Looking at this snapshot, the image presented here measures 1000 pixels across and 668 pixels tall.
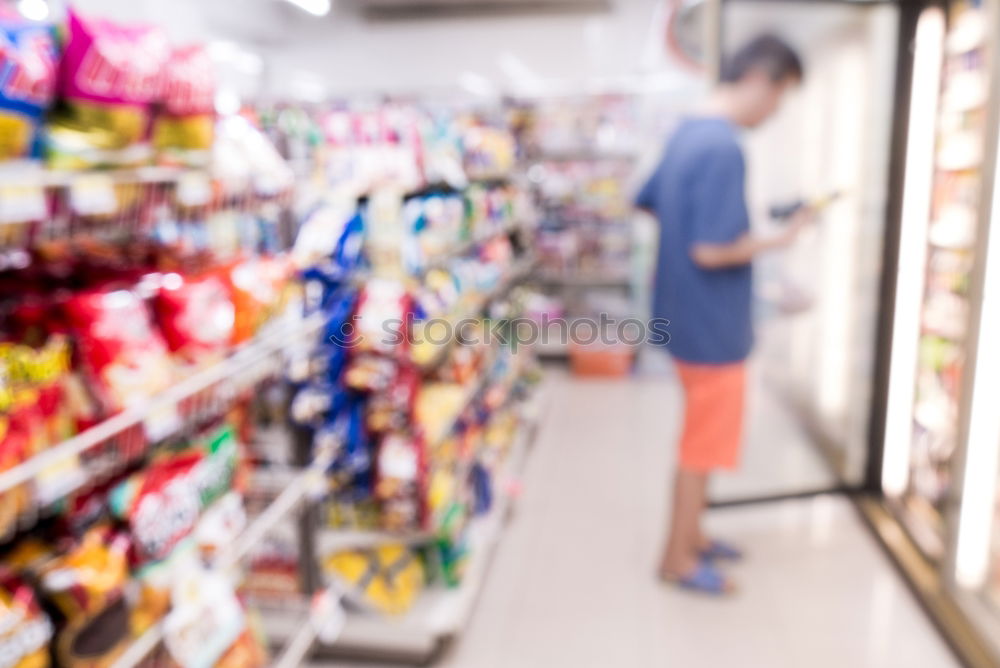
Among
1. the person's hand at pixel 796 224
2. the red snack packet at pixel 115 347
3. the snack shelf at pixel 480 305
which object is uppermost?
the person's hand at pixel 796 224

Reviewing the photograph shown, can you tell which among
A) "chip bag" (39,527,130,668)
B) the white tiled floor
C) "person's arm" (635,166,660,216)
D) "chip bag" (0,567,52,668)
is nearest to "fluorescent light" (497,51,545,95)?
the white tiled floor

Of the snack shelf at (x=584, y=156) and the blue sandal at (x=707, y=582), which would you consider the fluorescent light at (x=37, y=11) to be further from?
the snack shelf at (x=584, y=156)

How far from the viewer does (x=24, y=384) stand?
1064 millimetres

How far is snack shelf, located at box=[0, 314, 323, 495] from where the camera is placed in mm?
1037

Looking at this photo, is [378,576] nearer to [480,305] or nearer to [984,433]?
[480,305]

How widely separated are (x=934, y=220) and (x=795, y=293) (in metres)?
1.63

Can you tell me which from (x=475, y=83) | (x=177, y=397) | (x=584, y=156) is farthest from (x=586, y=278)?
(x=177, y=397)

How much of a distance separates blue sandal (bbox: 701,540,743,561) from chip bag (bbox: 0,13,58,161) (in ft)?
9.17

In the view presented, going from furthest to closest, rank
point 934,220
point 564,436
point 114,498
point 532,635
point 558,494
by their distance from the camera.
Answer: point 564,436
point 558,494
point 934,220
point 532,635
point 114,498

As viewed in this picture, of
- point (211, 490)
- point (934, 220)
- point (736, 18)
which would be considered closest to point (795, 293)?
point (934, 220)

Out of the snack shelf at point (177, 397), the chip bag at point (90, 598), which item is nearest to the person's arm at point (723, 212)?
the snack shelf at point (177, 397)

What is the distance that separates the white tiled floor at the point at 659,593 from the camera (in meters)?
2.57

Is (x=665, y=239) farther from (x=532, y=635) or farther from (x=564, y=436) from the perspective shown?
(x=564, y=436)

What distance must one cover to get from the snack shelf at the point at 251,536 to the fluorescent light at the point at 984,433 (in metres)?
1.99
